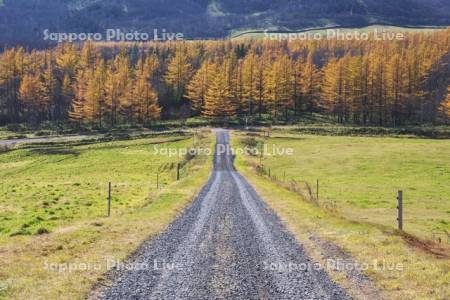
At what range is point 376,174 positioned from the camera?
5197cm

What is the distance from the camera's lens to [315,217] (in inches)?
888

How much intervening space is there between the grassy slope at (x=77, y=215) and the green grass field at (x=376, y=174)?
1181 centimetres

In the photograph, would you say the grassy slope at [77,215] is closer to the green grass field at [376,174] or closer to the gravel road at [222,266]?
the gravel road at [222,266]

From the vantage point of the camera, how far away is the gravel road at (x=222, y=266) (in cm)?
1135

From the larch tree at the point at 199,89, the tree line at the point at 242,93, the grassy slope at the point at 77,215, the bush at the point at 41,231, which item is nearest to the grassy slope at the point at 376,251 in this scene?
the grassy slope at the point at 77,215

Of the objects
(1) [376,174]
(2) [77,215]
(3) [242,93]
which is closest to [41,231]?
(2) [77,215]

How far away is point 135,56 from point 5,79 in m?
70.9

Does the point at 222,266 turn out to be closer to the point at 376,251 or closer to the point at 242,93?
the point at 376,251

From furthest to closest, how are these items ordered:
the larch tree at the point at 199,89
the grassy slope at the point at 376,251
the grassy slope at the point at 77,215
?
the larch tree at the point at 199,89 → the grassy slope at the point at 77,215 → the grassy slope at the point at 376,251

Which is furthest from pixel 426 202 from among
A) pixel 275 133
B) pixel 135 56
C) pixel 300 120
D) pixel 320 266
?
pixel 135 56

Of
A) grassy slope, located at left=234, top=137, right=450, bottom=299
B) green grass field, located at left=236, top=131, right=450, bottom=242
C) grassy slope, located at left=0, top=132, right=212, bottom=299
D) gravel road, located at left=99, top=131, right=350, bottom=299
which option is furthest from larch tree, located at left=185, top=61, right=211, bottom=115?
gravel road, located at left=99, top=131, right=350, bottom=299

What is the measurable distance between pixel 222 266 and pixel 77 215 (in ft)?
49.2

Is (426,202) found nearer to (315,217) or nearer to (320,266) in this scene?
(315,217)

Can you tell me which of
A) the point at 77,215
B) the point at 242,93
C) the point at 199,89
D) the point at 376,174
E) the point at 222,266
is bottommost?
the point at 376,174
